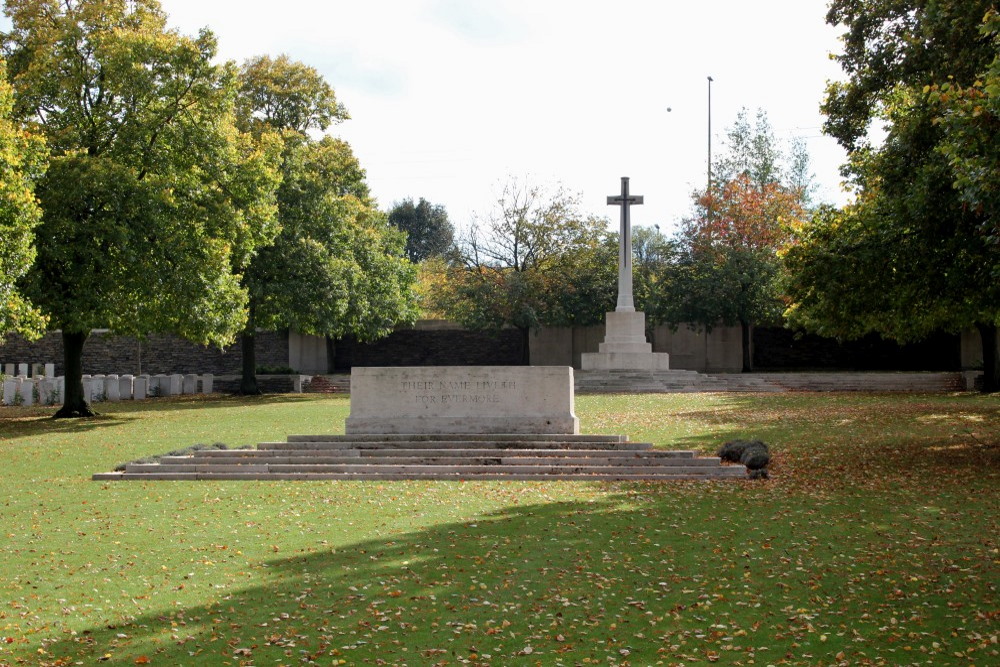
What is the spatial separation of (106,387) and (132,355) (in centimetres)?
1014

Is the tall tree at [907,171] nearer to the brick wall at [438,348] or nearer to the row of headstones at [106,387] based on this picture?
the row of headstones at [106,387]

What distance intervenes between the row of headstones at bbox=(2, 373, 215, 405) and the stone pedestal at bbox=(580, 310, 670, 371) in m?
15.6

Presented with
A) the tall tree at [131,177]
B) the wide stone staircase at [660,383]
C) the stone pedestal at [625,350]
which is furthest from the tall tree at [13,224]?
the stone pedestal at [625,350]

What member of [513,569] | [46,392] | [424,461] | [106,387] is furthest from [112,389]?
[513,569]

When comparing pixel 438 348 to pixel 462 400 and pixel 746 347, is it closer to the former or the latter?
pixel 746 347

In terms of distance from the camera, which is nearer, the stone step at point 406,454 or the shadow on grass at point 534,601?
the shadow on grass at point 534,601

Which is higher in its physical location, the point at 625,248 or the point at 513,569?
the point at 625,248

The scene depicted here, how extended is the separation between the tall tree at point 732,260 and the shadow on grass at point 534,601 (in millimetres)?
29767

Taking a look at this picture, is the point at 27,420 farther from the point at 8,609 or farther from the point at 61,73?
the point at 8,609

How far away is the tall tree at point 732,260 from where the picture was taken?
41.2m

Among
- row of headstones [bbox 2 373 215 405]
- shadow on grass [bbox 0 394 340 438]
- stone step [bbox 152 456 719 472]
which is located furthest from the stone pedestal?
stone step [bbox 152 456 719 472]

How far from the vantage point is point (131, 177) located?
23.2 metres

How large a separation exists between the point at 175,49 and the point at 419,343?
83.3 ft

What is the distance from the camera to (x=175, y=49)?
24594 mm
